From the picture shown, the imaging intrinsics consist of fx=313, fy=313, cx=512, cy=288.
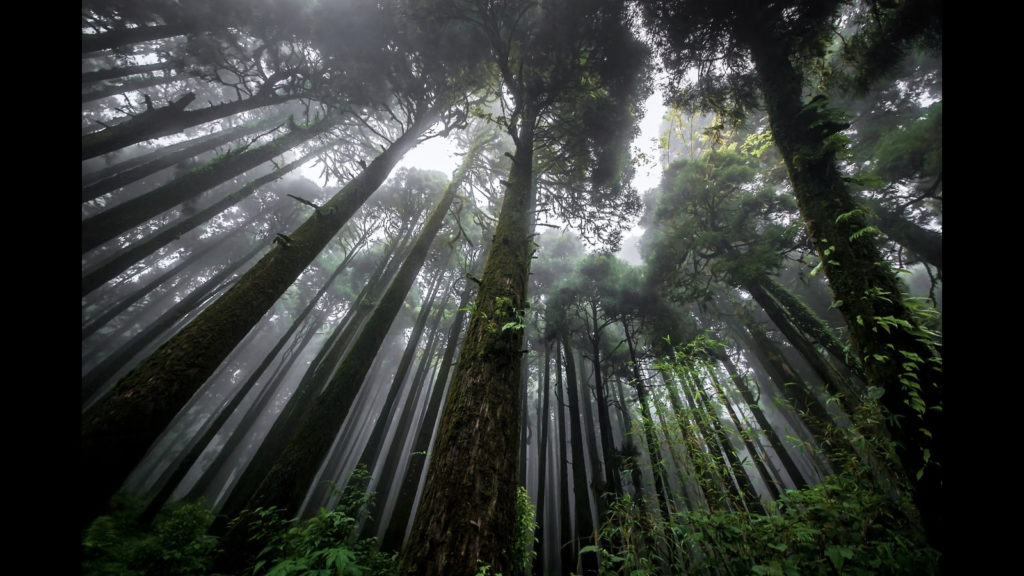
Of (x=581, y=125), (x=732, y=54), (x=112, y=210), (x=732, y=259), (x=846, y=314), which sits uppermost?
(x=732, y=54)

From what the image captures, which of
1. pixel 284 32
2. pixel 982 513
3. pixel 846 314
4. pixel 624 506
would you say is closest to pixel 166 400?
pixel 624 506

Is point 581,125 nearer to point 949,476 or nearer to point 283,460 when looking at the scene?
point 949,476

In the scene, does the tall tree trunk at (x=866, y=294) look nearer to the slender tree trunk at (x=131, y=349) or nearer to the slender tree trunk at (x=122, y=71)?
the slender tree trunk at (x=122, y=71)

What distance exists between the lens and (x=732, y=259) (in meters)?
9.53

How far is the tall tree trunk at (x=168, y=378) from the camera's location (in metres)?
2.97

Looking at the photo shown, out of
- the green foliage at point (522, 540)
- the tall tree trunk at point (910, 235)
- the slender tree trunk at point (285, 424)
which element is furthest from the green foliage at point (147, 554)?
the tall tree trunk at point (910, 235)

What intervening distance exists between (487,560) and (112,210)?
12422 millimetres

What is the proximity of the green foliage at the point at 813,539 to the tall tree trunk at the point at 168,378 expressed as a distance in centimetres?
442

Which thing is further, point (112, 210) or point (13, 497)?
point (112, 210)

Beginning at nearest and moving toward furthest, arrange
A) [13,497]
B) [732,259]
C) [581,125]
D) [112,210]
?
[13,497] → [581,125] → [112,210] → [732,259]

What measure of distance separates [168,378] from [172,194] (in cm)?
862

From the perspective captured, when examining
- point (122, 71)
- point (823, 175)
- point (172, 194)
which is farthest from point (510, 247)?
point (122, 71)

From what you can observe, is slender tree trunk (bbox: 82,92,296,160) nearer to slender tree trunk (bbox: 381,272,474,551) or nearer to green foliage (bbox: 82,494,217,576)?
green foliage (bbox: 82,494,217,576)

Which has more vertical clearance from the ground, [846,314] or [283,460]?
[846,314]
